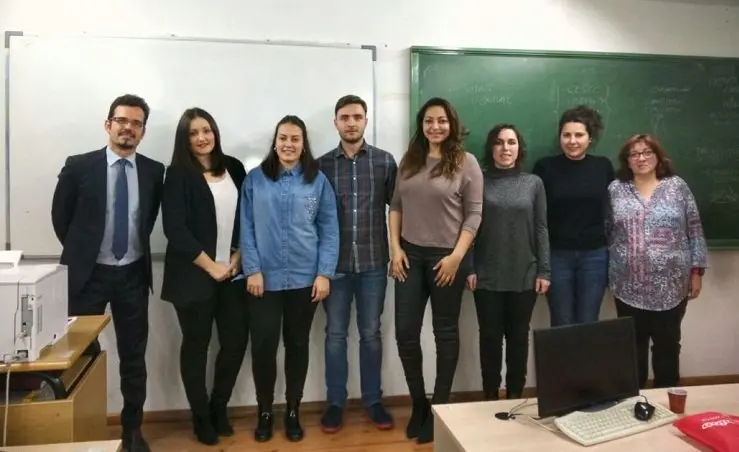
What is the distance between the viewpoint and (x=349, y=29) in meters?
3.00

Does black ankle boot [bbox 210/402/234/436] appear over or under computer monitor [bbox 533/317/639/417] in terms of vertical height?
under

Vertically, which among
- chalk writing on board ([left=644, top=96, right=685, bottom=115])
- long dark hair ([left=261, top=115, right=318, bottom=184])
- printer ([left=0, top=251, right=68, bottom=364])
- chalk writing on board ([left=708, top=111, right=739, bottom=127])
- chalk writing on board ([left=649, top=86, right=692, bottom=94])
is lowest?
printer ([left=0, top=251, right=68, bottom=364])

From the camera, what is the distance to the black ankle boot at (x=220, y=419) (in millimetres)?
2758

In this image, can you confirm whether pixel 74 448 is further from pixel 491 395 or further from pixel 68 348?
pixel 491 395

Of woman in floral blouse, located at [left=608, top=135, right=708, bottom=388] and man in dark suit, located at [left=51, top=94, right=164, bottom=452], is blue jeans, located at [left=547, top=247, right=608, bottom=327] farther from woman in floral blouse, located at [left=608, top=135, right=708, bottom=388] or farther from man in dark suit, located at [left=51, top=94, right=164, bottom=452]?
man in dark suit, located at [left=51, top=94, right=164, bottom=452]

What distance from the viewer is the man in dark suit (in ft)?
7.79

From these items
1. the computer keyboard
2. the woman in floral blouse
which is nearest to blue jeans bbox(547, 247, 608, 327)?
the woman in floral blouse

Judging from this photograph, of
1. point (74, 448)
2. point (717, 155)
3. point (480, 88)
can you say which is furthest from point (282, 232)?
point (717, 155)

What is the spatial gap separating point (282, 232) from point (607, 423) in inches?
62.6

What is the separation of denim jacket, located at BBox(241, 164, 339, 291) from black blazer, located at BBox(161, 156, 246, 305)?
17 cm

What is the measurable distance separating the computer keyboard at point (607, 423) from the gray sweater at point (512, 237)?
1.14 m

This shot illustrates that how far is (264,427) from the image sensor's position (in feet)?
8.85

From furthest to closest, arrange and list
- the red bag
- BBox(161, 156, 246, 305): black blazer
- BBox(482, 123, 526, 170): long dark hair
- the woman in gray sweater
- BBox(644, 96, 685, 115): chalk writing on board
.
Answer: BBox(644, 96, 685, 115): chalk writing on board
BBox(482, 123, 526, 170): long dark hair
the woman in gray sweater
BBox(161, 156, 246, 305): black blazer
the red bag

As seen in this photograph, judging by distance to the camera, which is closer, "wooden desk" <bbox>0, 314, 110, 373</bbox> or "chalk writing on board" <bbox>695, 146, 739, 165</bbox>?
"wooden desk" <bbox>0, 314, 110, 373</bbox>
